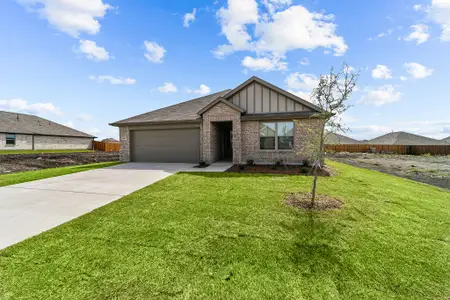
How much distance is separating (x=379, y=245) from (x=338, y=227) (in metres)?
0.70

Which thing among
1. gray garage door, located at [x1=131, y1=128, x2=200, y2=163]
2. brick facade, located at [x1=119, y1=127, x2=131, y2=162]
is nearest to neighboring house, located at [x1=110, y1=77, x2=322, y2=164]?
gray garage door, located at [x1=131, y1=128, x2=200, y2=163]

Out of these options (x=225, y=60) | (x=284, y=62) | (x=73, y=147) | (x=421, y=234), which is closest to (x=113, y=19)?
(x=225, y=60)

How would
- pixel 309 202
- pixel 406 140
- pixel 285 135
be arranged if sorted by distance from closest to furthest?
1. pixel 309 202
2. pixel 285 135
3. pixel 406 140

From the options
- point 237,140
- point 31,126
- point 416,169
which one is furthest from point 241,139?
point 31,126

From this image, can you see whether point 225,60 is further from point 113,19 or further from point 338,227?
point 338,227

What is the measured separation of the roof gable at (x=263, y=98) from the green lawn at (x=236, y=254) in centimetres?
725

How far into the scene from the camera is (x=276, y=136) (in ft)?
37.9

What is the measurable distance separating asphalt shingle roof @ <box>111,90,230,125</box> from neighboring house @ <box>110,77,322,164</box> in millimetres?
80

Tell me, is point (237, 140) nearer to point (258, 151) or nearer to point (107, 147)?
point (258, 151)

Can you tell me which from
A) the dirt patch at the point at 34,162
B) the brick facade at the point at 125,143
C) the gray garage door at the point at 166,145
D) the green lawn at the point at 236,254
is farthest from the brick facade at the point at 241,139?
the dirt patch at the point at 34,162

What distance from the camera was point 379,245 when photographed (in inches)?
131

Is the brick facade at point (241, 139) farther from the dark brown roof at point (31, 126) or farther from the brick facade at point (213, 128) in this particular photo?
the dark brown roof at point (31, 126)

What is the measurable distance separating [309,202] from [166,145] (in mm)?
Answer: 10808

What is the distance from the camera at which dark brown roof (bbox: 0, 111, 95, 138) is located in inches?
1055
